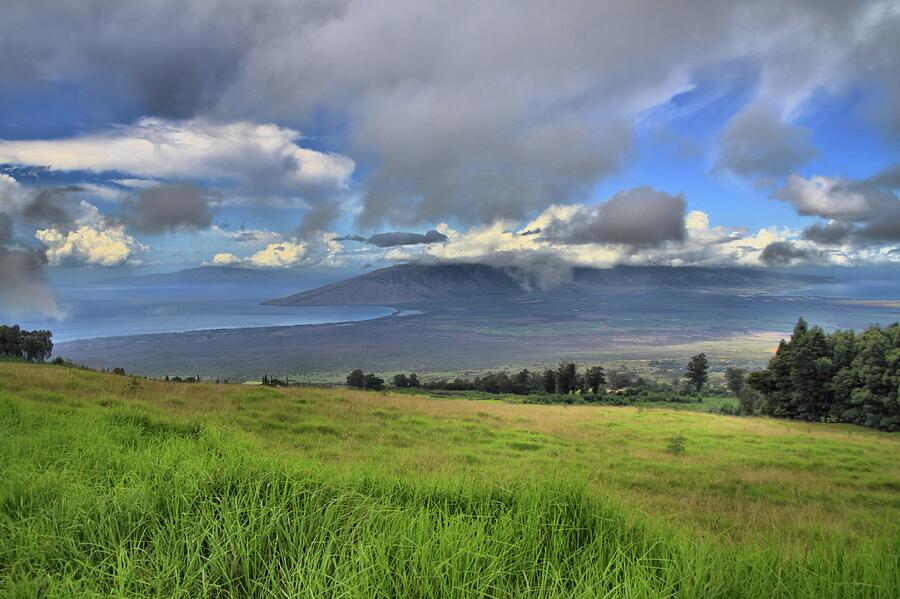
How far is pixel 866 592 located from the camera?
2.62 metres

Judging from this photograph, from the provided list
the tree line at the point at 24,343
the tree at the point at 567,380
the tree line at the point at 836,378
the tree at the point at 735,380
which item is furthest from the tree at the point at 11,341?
the tree at the point at 735,380

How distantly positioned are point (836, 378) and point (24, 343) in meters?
54.2

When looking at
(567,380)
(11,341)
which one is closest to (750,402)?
(567,380)

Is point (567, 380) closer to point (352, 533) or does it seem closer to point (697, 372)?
point (697, 372)

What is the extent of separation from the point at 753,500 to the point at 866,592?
573 cm

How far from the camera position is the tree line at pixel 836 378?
27.3 metres

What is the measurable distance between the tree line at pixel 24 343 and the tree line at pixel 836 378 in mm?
48445

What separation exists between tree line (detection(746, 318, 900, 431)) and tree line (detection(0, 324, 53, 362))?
159ft

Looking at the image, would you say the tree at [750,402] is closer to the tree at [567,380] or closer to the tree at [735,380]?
the tree at [567,380]

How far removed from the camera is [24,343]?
26.8 meters

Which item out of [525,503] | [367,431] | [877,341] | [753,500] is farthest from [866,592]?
[877,341]

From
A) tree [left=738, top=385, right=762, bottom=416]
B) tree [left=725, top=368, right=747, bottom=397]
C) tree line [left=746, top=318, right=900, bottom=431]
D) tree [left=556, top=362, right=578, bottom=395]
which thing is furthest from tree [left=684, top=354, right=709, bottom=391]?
tree line [left=746, top=318, right=900, bottom=431]

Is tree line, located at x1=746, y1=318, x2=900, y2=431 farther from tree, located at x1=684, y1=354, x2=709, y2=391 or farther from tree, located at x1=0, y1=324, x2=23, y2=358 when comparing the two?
tree, located at x1=0, y1=324, x2=23, y2=358

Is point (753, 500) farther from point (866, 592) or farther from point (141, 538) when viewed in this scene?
point (141, 538)
